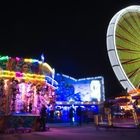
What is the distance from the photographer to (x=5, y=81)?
24328mm

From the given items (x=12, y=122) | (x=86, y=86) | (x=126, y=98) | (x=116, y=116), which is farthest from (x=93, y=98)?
(x=12, y=122)

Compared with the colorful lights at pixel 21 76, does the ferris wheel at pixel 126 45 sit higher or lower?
higher

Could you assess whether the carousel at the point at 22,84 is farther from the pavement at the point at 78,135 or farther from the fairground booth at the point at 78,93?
the fairground booth at the point at 78,93

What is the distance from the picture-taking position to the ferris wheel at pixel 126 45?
25.1 metres

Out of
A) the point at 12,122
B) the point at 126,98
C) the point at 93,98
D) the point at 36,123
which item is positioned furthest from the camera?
the point at 93,98

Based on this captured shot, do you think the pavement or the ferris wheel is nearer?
the pavement

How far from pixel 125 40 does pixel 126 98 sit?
9670 mm

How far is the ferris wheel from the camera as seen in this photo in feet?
82.2

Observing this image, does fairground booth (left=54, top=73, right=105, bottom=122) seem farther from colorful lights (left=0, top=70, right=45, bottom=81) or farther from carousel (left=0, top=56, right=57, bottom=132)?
colorful lights (left=0, top=70, right=45, bottom=81)

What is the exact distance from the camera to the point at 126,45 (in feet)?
92.7

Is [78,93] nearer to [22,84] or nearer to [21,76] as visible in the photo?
[22,84]

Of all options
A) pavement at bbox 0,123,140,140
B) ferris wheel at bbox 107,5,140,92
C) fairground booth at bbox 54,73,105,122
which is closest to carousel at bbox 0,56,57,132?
ferris wheel at bbox 107,5,140,92

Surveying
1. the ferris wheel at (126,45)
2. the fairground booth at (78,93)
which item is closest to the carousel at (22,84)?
the ferris wheel at (126,45)

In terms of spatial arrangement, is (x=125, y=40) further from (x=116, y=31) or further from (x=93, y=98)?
(x=93, y=98)
